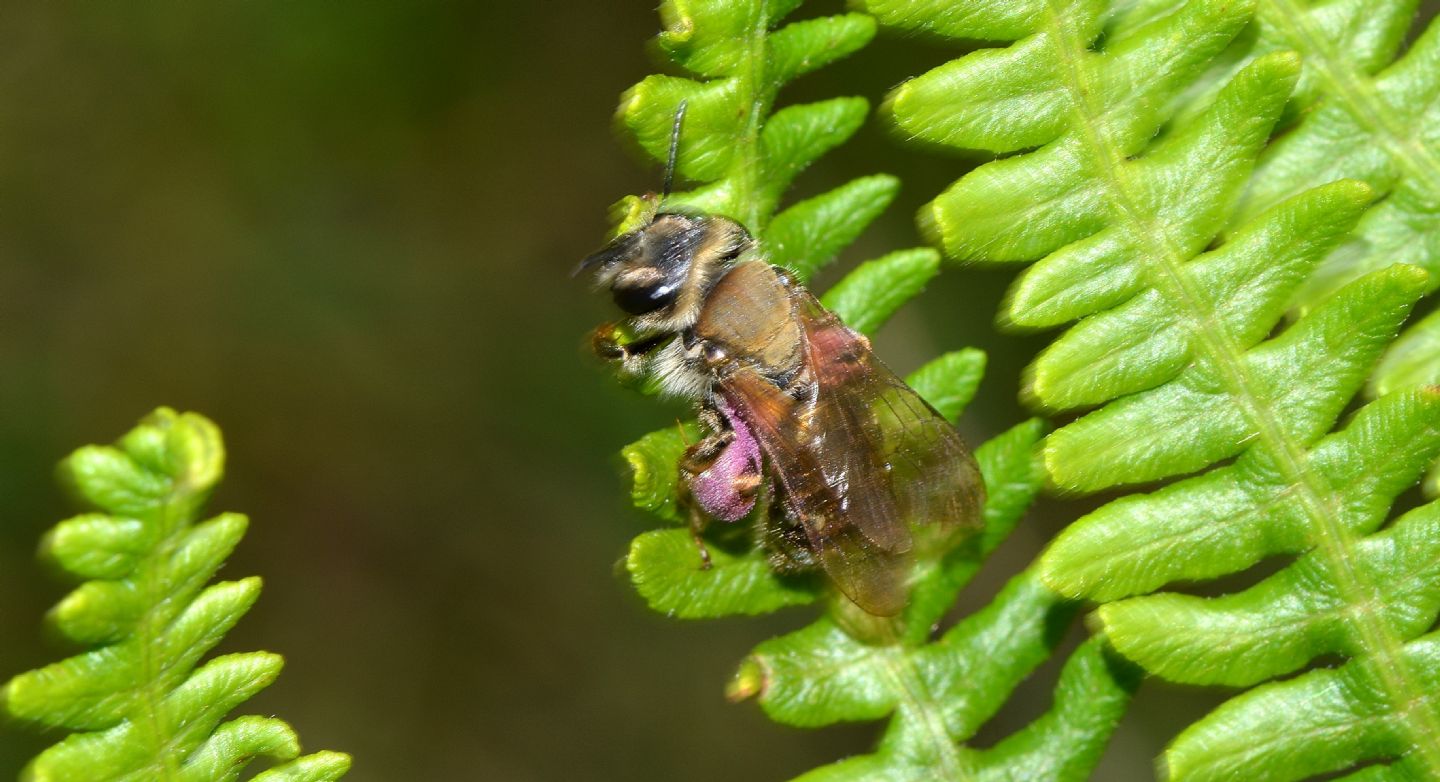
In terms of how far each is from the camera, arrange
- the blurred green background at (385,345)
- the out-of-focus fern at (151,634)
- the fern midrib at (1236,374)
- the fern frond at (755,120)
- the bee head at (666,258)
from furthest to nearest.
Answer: the blurred green background at (385,345) → the bee head at (666,258) → the fern frond at (755,120) → the fern midrib at (1236,374) → the out-of-focus fern at (151,634)

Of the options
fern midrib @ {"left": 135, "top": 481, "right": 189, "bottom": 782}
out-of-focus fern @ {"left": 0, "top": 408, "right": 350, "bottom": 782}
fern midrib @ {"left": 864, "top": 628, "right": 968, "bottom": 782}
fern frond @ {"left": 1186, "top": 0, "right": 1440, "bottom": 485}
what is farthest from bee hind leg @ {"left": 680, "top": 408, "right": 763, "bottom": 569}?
fern frond @ {"left": 1186, "top": 0, "right": 1440, "bottom": 485}

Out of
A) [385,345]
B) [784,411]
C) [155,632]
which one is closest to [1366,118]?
[784,411]

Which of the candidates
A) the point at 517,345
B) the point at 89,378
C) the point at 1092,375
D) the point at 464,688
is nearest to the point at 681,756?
the point at 464,688

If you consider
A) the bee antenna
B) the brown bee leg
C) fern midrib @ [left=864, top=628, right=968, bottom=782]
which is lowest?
fern midrib @ [left=864, top=628, right=968, bottom=782]

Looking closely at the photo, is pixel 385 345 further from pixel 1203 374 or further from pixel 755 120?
pixel 1203 374

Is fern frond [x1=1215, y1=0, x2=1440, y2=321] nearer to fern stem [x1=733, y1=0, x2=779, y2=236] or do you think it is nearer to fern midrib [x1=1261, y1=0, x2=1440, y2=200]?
fern midrib [x1=1261, y1=0, x2=1440, y2=200]

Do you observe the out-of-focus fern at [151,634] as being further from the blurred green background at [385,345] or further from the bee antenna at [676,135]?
the blurred green background at [385,345]

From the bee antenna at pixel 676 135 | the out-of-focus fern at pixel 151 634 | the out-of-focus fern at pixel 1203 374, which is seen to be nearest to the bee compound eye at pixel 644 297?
the bee antenna at pixel 676 135

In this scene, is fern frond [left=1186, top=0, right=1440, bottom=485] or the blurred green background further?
the blurred green background
